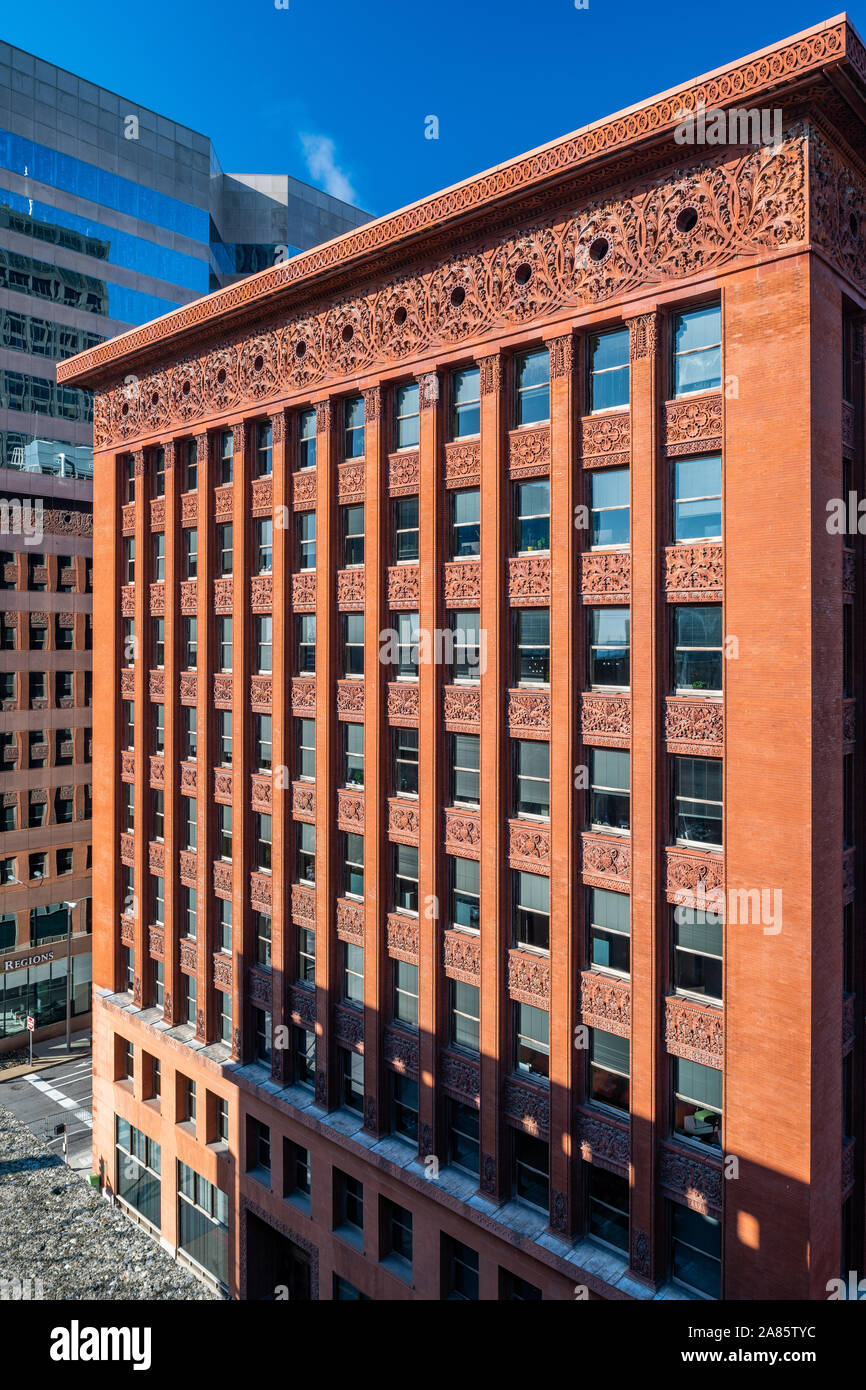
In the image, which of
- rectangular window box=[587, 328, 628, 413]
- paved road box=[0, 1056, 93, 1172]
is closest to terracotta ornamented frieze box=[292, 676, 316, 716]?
rectangular window box=[587, 328, 628, 413]

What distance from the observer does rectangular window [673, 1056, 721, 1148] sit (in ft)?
60.2

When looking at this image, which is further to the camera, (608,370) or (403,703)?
(403,703)

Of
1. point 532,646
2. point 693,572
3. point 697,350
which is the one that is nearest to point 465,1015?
point 532,646

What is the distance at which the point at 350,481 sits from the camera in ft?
83.4

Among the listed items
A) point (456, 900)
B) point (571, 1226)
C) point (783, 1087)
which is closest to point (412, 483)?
point (456, 900)

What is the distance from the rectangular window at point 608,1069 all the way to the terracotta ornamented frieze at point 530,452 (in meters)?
13.4

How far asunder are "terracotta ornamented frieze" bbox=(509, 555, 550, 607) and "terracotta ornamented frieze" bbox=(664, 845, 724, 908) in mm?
6651

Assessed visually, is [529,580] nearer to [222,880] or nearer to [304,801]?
[304,801]

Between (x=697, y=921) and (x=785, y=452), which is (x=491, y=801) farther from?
(x=785, y=452)

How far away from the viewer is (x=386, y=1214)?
2414 centimetres

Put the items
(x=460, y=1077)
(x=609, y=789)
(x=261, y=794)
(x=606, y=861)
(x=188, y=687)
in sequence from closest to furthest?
(x=606, y=861), (x=609, y=789), (x=460, y=1077), (x=261, y=794), (x=188, y=687)

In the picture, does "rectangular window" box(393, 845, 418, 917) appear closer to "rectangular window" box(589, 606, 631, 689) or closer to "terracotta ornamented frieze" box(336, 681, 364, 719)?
"terracotta ornamented frieze" box(336, 681, 364, 719)

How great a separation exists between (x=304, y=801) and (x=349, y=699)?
379 cm
